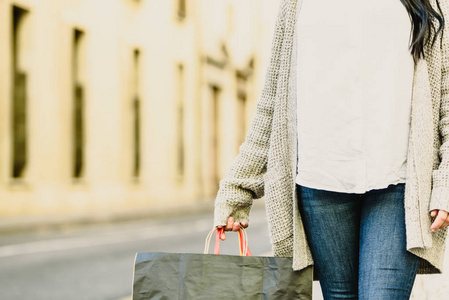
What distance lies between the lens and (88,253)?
403 inches

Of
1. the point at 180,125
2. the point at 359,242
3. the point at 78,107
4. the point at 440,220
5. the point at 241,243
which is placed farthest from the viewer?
the point at 180,125

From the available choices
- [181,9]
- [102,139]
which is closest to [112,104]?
[102,139]

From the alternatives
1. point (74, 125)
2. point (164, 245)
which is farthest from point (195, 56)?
point (164, 245)

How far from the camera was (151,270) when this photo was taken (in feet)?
7.09

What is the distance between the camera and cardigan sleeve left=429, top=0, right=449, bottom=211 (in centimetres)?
209

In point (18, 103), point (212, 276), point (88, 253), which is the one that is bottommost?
point (88, 253)

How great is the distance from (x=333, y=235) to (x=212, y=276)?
14.3 inches

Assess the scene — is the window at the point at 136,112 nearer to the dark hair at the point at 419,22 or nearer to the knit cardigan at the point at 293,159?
the knit cardigan at the point at 293,159

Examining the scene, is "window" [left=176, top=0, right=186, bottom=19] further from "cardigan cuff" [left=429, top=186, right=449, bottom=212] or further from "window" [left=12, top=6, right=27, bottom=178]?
"cardigan cuff" [left=429, top=186, right=449, bottom=212]

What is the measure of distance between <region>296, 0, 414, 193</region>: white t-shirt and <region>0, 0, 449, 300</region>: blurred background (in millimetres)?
4903

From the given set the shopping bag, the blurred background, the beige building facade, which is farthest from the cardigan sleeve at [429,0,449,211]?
the beige building facade

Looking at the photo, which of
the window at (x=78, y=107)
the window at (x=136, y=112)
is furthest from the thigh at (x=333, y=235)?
the window at (x=136, y=112)

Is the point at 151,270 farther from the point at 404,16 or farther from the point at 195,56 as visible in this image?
the point at 195,56

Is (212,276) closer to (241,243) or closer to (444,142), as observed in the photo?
(241,243)
